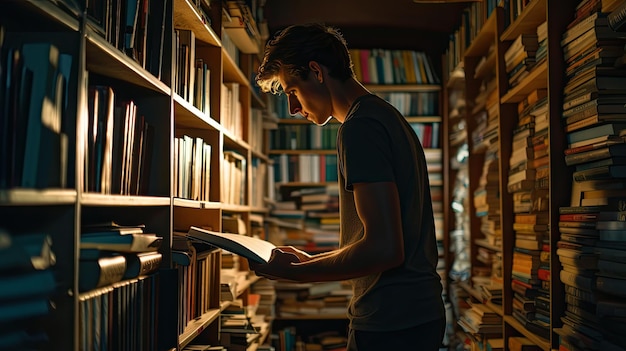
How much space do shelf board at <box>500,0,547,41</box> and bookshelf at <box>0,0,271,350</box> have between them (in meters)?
1.22

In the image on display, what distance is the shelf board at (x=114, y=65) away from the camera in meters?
1.31

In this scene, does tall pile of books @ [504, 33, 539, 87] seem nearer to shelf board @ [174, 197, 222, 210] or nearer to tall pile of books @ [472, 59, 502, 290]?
tall pile of books @ [472, 59, 502, 290]

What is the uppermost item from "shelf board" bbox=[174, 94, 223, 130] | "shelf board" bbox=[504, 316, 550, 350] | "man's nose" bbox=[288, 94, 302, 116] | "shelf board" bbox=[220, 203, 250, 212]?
"shelf board" bbox=[174, 94, 223, 130]

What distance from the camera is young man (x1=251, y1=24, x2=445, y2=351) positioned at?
1.44 metres

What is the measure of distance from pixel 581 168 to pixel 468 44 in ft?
6.44

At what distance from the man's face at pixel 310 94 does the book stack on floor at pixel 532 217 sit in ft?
3.84

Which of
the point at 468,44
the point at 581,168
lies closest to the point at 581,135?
the point at 581,168

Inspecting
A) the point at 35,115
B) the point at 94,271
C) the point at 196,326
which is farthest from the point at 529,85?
the point at 35,115

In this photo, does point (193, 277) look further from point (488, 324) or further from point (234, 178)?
point (488, 324)

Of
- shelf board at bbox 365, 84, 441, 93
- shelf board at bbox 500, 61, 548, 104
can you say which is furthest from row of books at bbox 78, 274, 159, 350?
shelf board at bbox 365, 84, 441, 93

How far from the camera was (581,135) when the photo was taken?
2102 millimetres

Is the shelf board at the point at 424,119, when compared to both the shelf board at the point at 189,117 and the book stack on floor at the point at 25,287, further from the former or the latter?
the book stack on floor at the point at 25,287

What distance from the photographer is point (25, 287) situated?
1103 mm

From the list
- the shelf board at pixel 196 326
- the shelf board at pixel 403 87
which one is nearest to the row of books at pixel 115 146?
the shelf board at pixel 196 326
